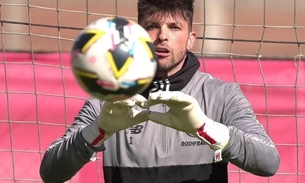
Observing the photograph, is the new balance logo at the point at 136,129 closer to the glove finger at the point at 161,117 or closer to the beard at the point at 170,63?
the beard at the point at 170,63

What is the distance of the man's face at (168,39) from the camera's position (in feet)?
8.26

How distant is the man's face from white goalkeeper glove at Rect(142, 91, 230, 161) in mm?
332

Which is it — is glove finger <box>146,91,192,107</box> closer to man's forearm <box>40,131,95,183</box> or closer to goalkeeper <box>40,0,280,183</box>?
goalkeeper <box>40,0,280,183</box>

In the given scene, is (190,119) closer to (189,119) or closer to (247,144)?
(189,119)

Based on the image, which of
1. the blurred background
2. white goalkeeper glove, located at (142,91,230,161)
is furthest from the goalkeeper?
the blurred background

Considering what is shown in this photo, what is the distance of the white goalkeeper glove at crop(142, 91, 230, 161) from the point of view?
7.04 feet

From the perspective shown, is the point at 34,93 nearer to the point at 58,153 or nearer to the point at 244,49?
the point at 58,153

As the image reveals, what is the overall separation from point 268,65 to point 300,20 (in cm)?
426

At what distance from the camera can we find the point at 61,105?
452cm

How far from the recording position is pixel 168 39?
8.25ft

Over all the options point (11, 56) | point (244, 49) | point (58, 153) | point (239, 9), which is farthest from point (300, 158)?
point (239, 9)

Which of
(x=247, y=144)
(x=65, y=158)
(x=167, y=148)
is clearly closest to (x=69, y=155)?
(x=65, y=158)

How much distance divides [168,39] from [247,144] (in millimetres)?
485

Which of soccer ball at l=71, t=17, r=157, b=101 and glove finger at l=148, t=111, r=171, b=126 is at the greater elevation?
soccer ball at l=71, t=17, r=157, b=101
